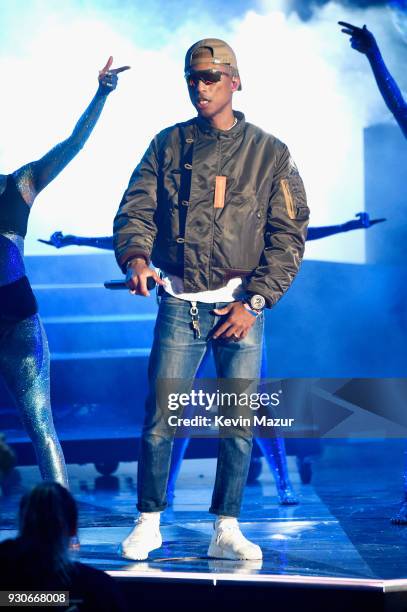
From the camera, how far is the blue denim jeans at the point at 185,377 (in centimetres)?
310

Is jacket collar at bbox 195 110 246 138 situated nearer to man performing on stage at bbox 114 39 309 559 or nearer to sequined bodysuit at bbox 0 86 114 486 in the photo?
man performing on stage at bbox 114 39 309 559

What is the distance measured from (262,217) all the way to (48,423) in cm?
103

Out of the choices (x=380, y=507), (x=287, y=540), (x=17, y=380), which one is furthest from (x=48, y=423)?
(x=380, y=507)

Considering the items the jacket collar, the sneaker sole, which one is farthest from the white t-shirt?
the sneaker sole

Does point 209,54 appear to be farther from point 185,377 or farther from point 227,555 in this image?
point 227,555

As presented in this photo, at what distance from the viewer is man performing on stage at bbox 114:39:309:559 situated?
10.2ft

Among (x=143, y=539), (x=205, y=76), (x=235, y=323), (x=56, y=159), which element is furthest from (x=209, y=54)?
(x=143, y=539)

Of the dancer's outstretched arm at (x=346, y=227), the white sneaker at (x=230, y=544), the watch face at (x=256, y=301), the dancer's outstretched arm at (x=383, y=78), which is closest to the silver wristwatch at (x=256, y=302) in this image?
the watch face at (x=256, y=301)

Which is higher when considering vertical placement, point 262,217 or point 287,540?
point 262,217

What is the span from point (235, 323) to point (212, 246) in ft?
0.89

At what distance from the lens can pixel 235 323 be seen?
3102 mm

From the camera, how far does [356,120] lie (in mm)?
5422

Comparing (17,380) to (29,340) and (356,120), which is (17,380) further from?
(356,120)

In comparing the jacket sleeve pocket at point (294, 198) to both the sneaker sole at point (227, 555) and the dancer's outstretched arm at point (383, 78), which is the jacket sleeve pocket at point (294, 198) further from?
the sneaker sole at point (227, 555)
